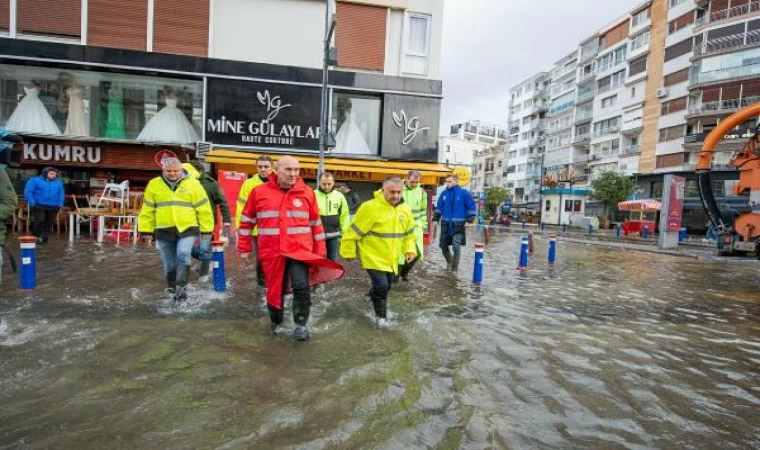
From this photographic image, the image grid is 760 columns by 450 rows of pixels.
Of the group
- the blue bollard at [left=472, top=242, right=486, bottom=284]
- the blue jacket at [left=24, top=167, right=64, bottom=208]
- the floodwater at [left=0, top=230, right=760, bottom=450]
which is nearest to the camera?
the floodwater at [left=0, top=230, right=760, bottom=450]

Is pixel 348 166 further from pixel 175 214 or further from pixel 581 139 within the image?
pixel 581 139

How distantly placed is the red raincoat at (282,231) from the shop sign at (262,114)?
13.0m

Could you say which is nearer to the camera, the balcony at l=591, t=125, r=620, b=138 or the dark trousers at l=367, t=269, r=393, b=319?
the dark trousers at l=367, t=269, r=393, b=319

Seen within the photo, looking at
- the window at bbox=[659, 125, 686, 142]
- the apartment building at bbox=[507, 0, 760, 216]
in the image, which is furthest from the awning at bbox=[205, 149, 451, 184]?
the window at bbox=[659, 125, 686, 142]

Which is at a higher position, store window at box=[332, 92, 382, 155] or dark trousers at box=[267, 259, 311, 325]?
store window at box=[332, 92, 382, 155]

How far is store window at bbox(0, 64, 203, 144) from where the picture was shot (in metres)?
15.8

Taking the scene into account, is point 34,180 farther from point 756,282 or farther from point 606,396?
point 756,282

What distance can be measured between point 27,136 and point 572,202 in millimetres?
56142

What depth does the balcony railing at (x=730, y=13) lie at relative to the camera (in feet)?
124

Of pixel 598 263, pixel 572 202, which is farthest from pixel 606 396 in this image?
pixel 572 202

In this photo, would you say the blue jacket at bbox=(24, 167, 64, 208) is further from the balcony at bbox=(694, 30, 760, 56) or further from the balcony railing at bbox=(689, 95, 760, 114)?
the balcony at bbox=(694, 30, 760, 56)

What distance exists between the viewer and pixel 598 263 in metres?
13.9

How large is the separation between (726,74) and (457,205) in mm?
42950

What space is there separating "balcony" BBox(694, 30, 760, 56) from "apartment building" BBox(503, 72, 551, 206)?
34.4m
